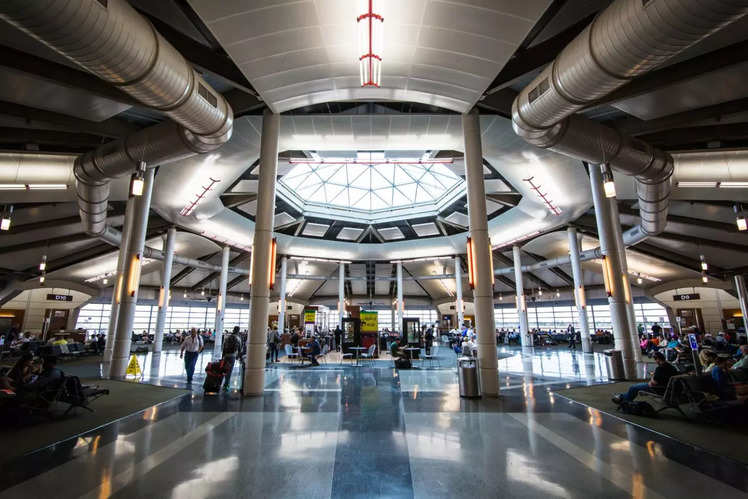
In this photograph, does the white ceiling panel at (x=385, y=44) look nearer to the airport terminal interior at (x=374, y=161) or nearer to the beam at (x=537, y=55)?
the airport terminal interior at (x=374, y=161)

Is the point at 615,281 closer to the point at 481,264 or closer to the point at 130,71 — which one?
the point at 481,264

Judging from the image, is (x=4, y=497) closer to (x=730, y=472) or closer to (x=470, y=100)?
(x=730, y=472)

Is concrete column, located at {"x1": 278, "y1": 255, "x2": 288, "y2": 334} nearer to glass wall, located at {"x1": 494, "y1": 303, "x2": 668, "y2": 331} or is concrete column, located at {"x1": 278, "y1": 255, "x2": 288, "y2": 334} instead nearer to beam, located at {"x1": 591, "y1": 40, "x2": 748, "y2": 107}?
glass wall, located at {"x1": 494, "y1": 303, "x2": 668, "y2": 331}

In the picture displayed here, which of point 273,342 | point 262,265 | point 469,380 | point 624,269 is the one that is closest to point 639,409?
point 469,380

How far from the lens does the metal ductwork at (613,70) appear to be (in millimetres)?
4168

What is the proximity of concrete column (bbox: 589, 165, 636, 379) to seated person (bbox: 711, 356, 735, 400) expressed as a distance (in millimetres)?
4975

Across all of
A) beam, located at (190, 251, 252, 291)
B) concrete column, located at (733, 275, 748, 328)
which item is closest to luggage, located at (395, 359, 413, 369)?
beam, located at (190, 251, 252, 291)

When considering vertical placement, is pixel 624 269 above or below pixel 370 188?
below

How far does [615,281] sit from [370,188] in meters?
16.5

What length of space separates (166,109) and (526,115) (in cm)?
715

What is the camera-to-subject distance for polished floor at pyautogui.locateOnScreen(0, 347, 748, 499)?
3457 mm

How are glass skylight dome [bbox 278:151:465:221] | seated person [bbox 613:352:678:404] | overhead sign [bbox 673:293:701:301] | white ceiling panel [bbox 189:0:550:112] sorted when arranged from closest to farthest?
white ceiling panel [bbox 189:0:550:112], seated person [bbox 613:352:678:404], glass skylight dome [bbox 278:151:465:221], overhead sign [bbox 673:293:701:301]

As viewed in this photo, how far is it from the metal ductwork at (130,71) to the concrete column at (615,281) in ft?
41.1

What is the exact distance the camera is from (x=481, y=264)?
8680 mm
